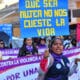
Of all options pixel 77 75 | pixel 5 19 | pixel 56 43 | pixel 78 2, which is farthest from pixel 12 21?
pixel 56 43

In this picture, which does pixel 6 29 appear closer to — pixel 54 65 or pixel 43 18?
pixel 43 18

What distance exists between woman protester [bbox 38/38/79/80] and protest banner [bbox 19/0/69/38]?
2157mm

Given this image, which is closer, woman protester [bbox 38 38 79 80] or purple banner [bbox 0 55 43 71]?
woman protester [bbox 38 38 79 80]

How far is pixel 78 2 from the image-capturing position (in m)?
27.9

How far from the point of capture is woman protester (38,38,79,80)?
5783 millimetres

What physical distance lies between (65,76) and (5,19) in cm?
1774

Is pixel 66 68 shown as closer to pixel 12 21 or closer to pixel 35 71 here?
pixel 35 71

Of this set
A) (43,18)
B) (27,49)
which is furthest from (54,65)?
(27,49)

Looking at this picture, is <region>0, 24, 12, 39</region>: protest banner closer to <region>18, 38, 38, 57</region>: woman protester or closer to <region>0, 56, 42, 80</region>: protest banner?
<region>18, 38, 38, 57</region>: woman protester

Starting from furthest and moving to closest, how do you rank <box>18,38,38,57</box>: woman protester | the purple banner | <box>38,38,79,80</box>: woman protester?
<box>18,38,38,57</box>: woman protester, the purple banner, <box>38,38,79,80</box>: woman protester

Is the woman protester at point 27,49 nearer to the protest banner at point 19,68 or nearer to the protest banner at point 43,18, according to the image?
the protest banner at point 19,68

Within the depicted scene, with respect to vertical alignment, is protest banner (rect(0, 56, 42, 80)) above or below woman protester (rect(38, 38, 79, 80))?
below

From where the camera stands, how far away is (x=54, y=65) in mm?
5879

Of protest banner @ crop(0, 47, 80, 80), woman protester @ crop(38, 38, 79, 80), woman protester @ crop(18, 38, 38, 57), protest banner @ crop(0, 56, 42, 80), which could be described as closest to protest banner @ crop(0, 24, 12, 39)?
woman protester @ crop(18, 38, 38, 57)
